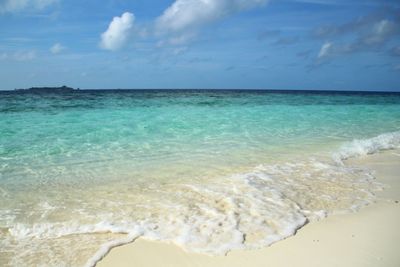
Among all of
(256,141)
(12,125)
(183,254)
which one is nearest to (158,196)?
(183,254)

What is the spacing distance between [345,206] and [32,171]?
17.5 feet

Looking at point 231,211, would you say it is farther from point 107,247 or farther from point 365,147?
point 365,147

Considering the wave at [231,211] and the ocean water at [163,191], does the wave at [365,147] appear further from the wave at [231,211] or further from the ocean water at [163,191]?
the wave at [231,211]

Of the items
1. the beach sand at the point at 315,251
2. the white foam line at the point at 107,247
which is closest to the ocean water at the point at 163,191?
the white foam line at the point at 107,247

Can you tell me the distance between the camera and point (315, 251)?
3303mm

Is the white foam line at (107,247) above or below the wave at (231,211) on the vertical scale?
below

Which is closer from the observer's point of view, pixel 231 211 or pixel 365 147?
pixel 231 211

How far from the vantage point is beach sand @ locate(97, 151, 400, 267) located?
10.2 ft

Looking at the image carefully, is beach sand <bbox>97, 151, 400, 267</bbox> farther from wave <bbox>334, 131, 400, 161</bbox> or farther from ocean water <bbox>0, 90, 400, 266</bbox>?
wave <bbox>334, 131, 400, 161</bbox>

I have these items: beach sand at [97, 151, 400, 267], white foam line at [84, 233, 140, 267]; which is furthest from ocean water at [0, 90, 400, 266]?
beach sand at [97, 151, 400, 267]

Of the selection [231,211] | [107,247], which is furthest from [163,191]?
[107,247]

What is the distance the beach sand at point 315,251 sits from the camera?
3.11 meters

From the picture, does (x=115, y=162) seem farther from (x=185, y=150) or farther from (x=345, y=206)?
(x=345, y=206)

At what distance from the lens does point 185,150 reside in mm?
8039
